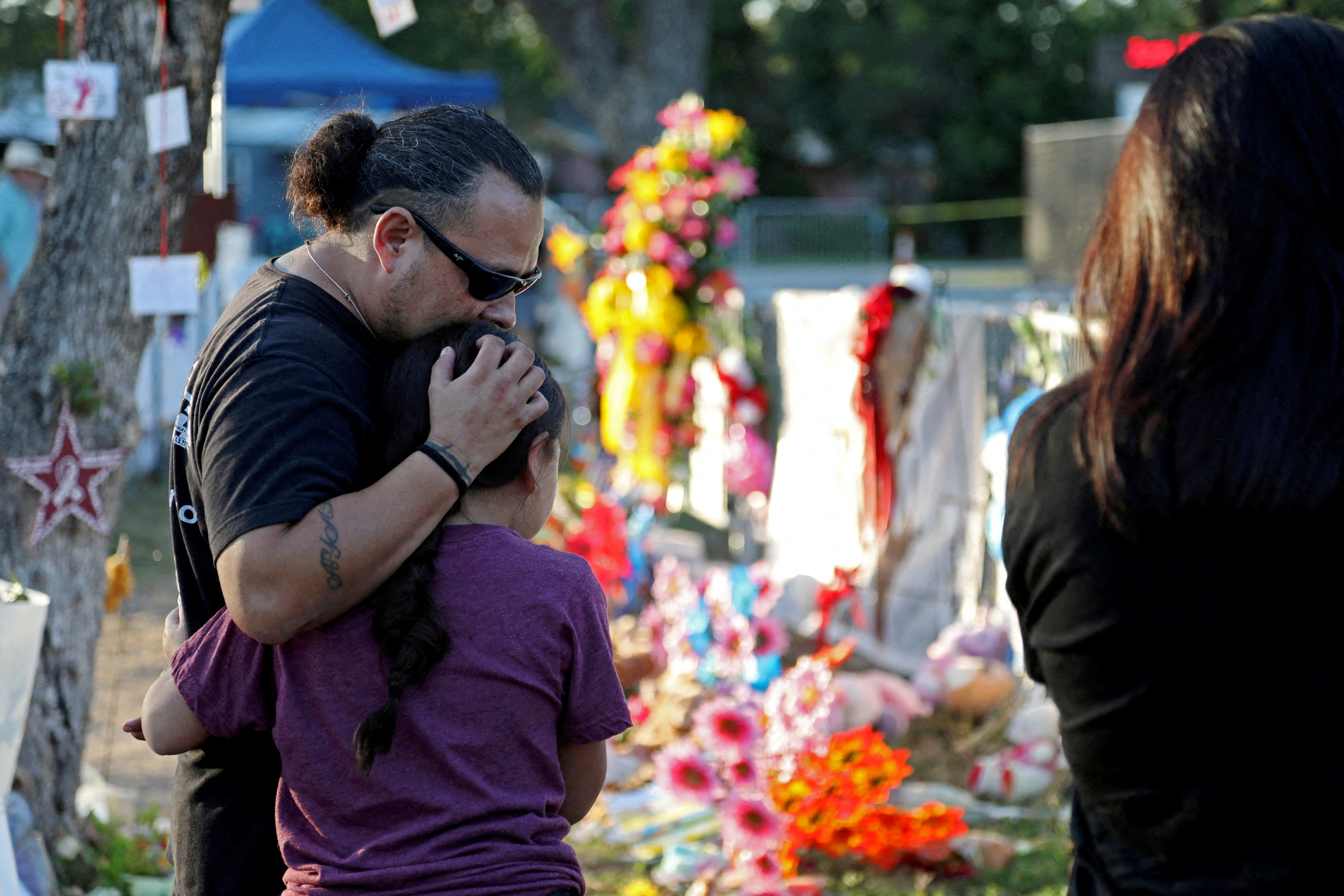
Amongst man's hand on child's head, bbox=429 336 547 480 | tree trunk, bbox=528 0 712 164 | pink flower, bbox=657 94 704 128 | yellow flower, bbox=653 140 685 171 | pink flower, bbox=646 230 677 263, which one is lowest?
man's hand on child's head, bbox=429 336 547 480

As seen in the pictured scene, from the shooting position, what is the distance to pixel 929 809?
12.7 ft

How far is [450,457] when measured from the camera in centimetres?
142

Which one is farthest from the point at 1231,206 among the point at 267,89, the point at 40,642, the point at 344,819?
the point at 267,89

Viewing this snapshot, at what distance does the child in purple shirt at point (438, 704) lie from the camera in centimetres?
138

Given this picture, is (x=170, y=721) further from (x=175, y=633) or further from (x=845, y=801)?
(x=845, y=801)

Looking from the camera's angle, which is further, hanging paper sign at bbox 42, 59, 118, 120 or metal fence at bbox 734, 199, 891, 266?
metal fence at bbox 734, 199, 891, 266

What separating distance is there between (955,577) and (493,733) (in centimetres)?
473

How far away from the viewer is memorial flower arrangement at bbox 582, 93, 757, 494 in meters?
6.51

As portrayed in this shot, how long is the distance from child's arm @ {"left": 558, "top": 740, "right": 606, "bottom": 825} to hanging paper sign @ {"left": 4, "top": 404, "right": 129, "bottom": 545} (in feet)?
7.31

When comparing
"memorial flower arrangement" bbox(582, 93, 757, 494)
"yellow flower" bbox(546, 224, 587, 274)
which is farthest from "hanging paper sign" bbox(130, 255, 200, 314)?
"yellow flower" bbox(546, 224, 587, 274)

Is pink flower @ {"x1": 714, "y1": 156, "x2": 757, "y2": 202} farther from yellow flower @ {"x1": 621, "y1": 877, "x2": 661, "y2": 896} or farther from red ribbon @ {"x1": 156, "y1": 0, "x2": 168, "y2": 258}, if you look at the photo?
yellow flower @ {"x1": 621, "y1": 877, "x2": 661, "y2": 896}

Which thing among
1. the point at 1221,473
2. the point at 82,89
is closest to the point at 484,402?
the point at 1221,473

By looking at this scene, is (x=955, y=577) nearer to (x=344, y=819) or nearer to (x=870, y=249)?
(x=344, y=819)

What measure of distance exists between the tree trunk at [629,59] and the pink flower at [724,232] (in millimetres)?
9192
